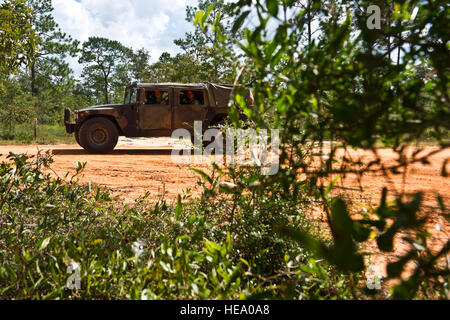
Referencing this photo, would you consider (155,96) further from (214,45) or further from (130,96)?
(214,45)

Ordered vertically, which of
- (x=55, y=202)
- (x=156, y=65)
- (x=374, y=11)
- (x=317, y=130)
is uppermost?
(x=156, y=65)

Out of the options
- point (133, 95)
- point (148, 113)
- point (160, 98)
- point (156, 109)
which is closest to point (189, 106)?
point (160, 98)

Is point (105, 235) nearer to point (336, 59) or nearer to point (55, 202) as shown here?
point (55, 202)

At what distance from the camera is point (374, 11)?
127 cm

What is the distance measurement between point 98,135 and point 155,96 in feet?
6.67

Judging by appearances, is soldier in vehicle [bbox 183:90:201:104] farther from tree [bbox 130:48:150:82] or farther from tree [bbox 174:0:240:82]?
tree [bbox 130:48:150:82]

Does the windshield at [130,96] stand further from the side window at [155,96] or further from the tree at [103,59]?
the tree at [103,59]

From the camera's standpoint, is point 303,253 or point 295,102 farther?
point 303,253

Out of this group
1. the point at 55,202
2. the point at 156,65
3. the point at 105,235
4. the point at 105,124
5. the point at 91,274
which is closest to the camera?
the point at 91,274

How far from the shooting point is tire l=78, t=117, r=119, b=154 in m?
11.0

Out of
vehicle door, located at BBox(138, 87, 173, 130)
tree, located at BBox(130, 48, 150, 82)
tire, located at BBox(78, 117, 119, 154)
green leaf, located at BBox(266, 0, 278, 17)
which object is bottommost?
tire, located at BBox(78, 117, 119, 154)

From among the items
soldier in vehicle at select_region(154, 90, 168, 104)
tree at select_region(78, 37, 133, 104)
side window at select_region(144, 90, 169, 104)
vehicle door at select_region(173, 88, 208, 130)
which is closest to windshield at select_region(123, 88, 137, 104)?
side window at select_region(144, 90, 169, 104)
